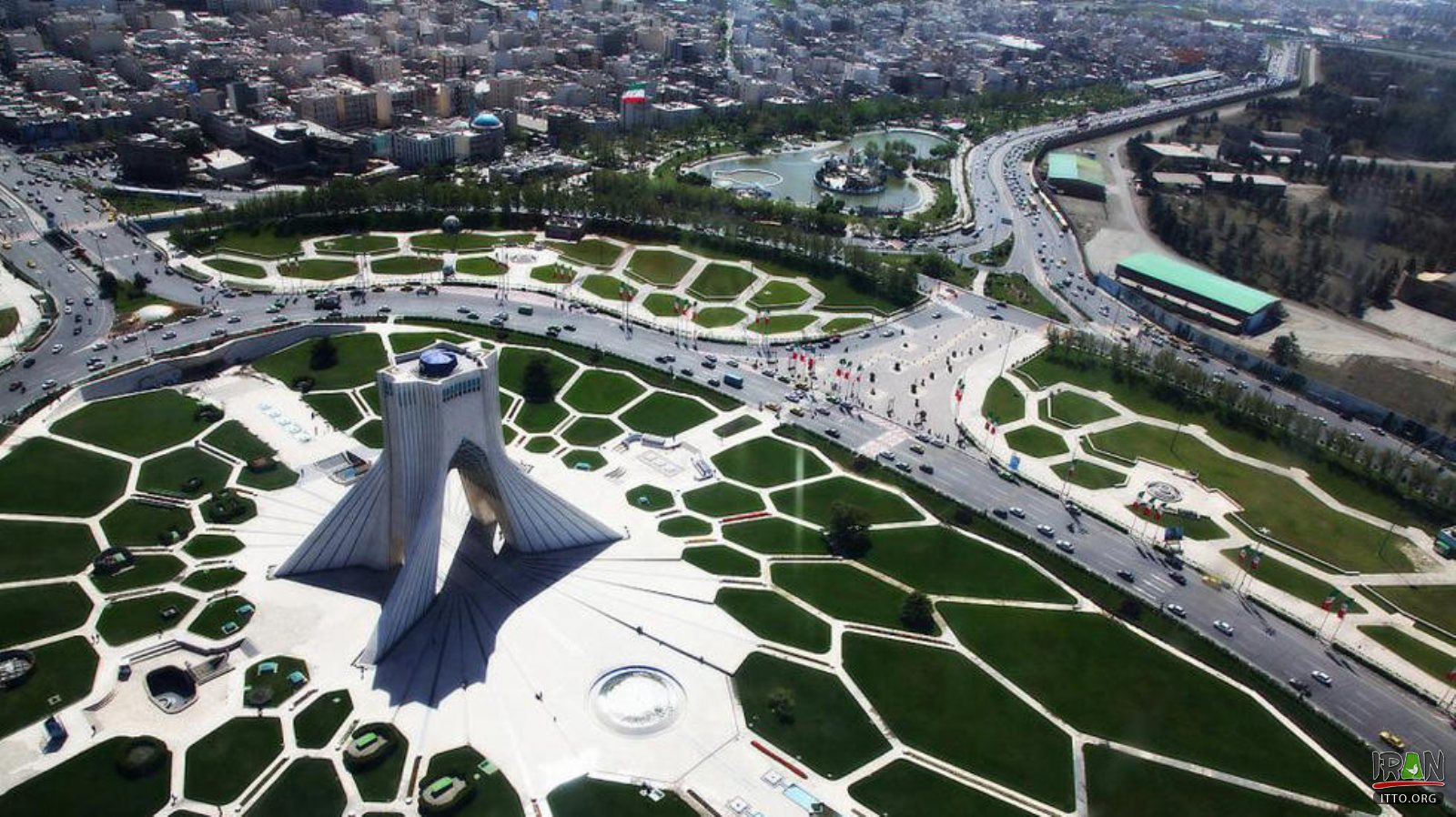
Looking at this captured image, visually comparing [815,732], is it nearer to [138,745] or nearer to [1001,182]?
[138,745]

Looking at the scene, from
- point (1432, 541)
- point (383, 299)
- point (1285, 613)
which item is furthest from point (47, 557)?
point (1432, 541)

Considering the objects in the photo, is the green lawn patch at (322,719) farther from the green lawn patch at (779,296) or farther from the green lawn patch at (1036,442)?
the green lawn patch at (779,296)

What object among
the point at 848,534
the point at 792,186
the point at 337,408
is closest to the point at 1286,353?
the point at 848,534

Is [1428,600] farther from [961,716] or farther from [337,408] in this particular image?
[337,408]

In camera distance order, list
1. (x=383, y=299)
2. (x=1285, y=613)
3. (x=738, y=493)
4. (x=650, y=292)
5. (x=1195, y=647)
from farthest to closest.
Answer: (x=650, y=292), (x=383, y=299), (x=738, y=493), (x=1285, y=613), (x=1195, y=647)

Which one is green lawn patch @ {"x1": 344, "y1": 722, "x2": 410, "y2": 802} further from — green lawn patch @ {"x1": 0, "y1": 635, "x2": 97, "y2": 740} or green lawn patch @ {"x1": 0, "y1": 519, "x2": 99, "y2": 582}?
green lawn patch @ {"x1": 0, "y1": 519, "x2": 99, "y2": 582}
